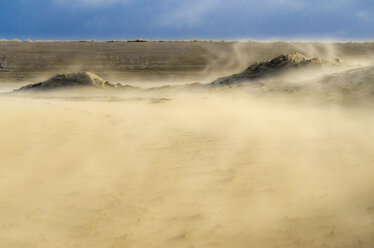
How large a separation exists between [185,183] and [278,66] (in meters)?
14.3

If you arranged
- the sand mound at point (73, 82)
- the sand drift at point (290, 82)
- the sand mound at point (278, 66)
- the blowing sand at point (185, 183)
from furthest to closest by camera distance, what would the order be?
the sand mound at point (73, 82) < the sand mound at point (278, 66) < the sand drift at point (290, 82) < the blowing sand at point (185, 183)

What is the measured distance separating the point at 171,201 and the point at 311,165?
1988mm

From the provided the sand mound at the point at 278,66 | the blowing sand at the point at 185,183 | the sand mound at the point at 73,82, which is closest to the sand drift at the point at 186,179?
the blowing sand at the point at 185,183

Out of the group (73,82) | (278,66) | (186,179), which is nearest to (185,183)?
(186,179)

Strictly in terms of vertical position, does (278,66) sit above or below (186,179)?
above

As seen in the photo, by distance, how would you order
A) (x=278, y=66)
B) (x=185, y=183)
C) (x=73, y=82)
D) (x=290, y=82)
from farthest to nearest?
(x=73, y=82) < (x=278, y=66) < (x=290, y=82) < (x=185, y=183)

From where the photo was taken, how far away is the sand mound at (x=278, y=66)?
16.7 metres

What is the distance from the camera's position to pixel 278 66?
17266mm

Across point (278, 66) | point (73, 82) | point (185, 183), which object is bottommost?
point (185, 183)

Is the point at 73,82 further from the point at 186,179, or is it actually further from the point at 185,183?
the point at 185,183

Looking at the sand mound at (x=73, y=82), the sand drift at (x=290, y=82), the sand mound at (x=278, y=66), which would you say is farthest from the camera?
the sand mound at (x=73, y=82)

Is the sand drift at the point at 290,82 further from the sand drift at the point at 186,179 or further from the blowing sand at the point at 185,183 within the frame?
the blowing sand at the point at 185,183

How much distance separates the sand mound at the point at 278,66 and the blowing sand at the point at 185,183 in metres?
9.65

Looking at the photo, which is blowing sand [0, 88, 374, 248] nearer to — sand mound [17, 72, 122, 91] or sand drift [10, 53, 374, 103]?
sand drift [10, 53, 374, 103]
